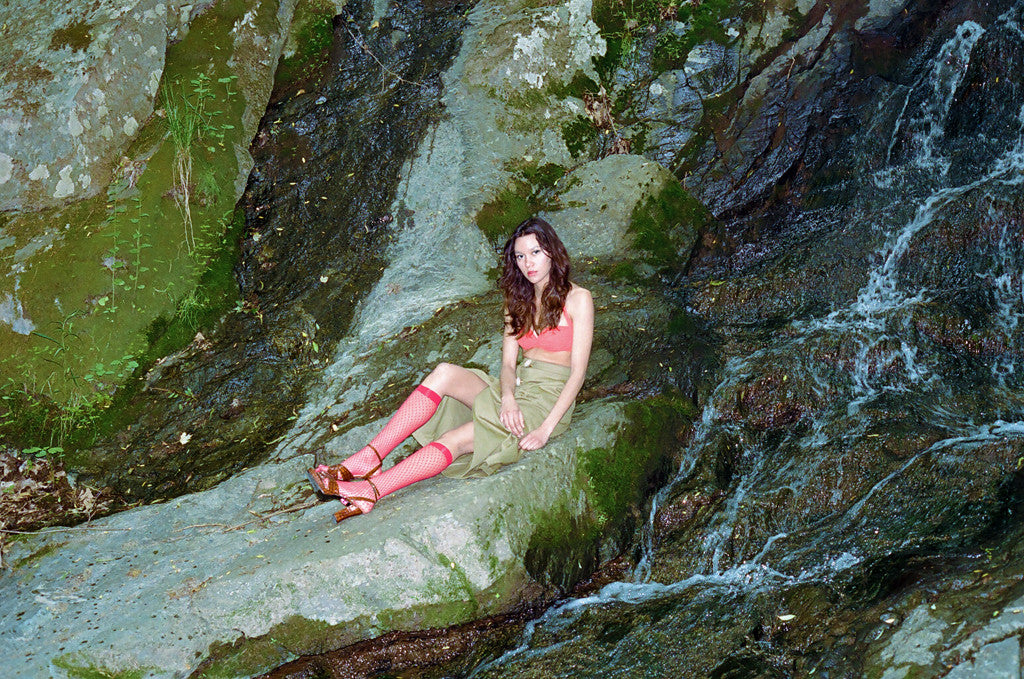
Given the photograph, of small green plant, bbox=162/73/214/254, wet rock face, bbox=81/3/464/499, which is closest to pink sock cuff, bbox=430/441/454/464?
wet rock face, bbox=81/3/464/499

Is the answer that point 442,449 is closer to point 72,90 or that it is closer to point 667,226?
point 667,226

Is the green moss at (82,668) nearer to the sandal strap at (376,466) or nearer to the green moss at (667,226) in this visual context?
the sandal strap at (376,466)

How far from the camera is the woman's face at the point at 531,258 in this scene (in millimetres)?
5133

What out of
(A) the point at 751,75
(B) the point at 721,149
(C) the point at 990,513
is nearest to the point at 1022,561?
(C) the point at 990,513

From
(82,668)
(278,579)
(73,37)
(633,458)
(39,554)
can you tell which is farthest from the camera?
(73,37)

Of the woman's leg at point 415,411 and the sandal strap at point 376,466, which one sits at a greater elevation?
the woman's leg at point 415,411

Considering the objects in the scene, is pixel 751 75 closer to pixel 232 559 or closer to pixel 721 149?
pixel 721 149

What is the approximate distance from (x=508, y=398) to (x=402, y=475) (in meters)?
0.82

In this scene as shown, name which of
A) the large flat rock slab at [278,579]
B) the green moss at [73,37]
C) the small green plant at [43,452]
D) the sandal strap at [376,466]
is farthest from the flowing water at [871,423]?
the green moss at [73,37]

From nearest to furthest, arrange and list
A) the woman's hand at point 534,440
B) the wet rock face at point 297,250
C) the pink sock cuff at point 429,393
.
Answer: the woman's hand at point 534,440 → the pink sock cuff at point 429,393 → the wet rock face at point 297,250

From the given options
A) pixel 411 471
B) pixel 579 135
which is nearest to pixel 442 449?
pixel 411 471

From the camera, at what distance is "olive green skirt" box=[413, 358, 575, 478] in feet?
16.8

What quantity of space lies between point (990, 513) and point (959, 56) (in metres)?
5.20

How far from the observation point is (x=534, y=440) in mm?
5074
